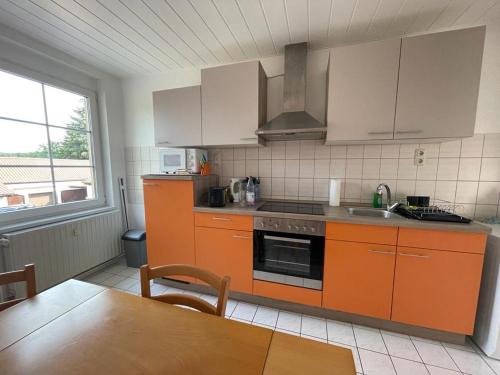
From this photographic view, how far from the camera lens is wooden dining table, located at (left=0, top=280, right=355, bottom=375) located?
0.54 meters

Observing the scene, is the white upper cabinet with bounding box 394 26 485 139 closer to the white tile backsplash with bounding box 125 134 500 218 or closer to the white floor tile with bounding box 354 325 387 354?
the white tile backsplash with bounding box 125 134 500 218

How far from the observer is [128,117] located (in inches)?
103

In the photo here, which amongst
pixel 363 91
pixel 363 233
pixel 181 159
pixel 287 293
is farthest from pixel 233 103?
pixel 287 293

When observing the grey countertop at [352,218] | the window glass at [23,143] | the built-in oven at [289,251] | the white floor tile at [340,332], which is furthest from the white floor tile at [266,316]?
the window glass at [23,143]

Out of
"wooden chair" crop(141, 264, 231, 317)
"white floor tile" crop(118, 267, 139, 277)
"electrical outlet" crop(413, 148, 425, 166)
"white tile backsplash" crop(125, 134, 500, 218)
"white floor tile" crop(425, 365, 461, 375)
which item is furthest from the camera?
"white floor tile" crop(118, 267, 139, 277)

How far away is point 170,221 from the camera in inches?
77.6

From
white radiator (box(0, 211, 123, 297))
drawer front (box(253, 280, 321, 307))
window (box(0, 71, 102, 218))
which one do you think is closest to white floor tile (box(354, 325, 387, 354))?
drawer front (box(253, 280, 321, 307))

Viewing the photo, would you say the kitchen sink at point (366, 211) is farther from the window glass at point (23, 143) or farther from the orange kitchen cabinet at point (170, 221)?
the window glass at point (23, 143)

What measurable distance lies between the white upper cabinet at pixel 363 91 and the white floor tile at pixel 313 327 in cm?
143

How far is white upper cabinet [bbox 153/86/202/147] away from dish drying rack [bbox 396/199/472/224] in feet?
5.86

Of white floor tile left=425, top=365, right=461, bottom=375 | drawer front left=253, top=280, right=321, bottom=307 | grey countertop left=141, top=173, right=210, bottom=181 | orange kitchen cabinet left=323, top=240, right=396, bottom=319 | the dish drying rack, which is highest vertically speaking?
grey countertop left=141, top=173, right=210, bottom=181

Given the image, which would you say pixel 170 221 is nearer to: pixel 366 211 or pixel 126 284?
pixel 126 284

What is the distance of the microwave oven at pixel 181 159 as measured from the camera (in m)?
2.07

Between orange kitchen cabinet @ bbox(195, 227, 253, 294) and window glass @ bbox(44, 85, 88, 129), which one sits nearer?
orange kitchen cabinet @ bbox(195, 227, 253, 294)
